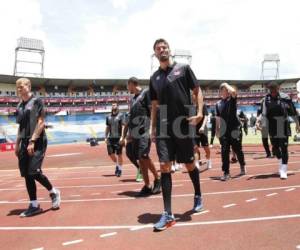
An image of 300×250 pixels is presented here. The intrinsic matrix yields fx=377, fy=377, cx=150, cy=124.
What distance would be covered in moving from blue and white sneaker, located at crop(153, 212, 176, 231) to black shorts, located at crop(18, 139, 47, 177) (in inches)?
85.3

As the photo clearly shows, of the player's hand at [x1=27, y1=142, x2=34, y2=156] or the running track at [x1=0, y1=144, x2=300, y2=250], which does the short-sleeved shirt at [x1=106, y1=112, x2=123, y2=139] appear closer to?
the running track at [x1=0, y1=144, x2=300, y2=250]

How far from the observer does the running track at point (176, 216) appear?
144 inches

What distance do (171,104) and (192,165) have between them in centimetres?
Result: 81

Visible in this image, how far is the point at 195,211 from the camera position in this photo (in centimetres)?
480

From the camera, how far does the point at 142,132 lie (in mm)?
6531

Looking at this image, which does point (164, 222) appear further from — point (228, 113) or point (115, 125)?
point (115, 125)

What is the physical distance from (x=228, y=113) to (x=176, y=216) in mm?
3486

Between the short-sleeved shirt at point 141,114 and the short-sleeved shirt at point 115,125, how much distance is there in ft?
9.72

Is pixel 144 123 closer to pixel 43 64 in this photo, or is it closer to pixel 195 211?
pixel 195 211

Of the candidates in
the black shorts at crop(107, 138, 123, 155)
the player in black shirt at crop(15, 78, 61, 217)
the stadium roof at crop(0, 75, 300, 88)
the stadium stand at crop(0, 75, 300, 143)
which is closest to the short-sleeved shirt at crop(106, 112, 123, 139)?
the black shorts at crop(107, 138, 123, 155)

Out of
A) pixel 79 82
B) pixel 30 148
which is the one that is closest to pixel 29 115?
pixel 30 148

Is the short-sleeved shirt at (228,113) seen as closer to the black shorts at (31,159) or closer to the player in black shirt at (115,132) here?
the player in black shirt at (115,132)

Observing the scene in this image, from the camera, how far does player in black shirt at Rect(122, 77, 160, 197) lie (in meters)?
6.43

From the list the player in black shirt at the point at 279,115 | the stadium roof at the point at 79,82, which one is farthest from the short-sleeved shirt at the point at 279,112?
the stadium roof at the point at 79,82
